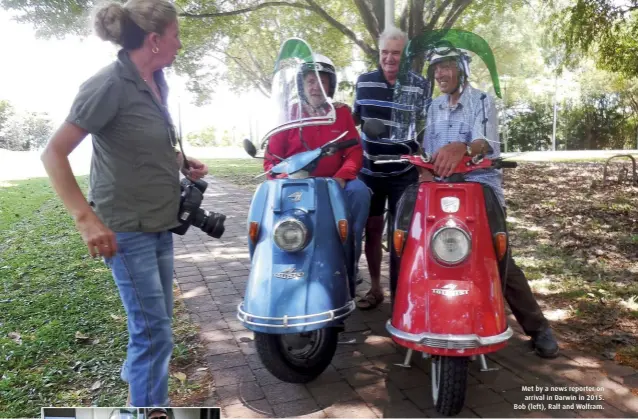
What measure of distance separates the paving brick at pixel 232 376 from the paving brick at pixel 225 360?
5cm

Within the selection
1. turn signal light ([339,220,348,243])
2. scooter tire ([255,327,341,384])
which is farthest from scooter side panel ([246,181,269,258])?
scooter tire ([255,327,341,384])

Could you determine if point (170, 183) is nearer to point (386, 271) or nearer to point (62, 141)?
point (62, 141)

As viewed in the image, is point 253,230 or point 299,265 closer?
point 299,265

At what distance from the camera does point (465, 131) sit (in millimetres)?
2719

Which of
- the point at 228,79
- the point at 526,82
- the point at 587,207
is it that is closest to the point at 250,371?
the point at 587,207

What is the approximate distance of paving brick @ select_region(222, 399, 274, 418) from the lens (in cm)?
239

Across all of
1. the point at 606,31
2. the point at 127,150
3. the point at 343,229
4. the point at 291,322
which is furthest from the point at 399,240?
the point at 606,31

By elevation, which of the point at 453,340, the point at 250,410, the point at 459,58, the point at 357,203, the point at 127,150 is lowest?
the point at 250,410

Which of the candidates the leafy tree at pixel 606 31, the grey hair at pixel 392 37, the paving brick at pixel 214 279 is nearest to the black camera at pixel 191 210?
the grey hair at pixel 392 37

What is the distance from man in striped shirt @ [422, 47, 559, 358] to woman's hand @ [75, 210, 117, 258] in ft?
4.92

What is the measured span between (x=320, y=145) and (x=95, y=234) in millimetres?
1663

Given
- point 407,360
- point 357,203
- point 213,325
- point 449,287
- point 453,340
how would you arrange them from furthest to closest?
point 213,325 < point 357,203 < point 407,360 < point 449,287 < point 453,340

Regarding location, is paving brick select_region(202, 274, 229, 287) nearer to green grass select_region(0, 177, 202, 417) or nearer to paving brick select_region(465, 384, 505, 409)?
green grass select_region(0, 177, 202, 417)

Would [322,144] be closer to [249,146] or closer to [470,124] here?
[249,146]
